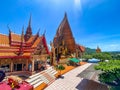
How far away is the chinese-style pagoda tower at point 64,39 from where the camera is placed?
27.0m

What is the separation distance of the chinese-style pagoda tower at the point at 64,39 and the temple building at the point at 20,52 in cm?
667

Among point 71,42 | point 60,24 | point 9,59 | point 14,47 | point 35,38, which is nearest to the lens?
point 9,59

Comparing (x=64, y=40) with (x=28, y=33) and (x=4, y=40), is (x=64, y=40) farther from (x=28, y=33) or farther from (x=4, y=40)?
(x=4, y=40)

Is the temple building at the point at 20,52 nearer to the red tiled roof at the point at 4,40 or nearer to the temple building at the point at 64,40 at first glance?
the red tiled roof at the point at 4,40

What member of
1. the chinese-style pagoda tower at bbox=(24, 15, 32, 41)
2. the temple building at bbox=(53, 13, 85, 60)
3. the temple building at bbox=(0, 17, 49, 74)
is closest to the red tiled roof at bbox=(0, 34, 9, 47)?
the temple building at bbox=(0, 17, 49, 74)

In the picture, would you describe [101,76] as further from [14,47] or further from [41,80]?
[14,47]

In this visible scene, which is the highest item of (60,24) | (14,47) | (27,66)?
(60,24)

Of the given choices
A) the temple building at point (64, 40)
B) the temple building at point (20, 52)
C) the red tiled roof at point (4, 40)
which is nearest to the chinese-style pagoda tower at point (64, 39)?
the temple building at point (64, 40)

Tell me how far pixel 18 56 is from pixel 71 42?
1504 cm

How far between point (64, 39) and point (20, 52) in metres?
13.2

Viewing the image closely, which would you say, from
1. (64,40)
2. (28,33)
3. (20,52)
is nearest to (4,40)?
(20,52)

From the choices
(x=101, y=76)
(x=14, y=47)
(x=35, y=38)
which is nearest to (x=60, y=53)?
(x=35, y=38)

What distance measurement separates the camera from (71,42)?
2973cm

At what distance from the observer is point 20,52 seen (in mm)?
18516
